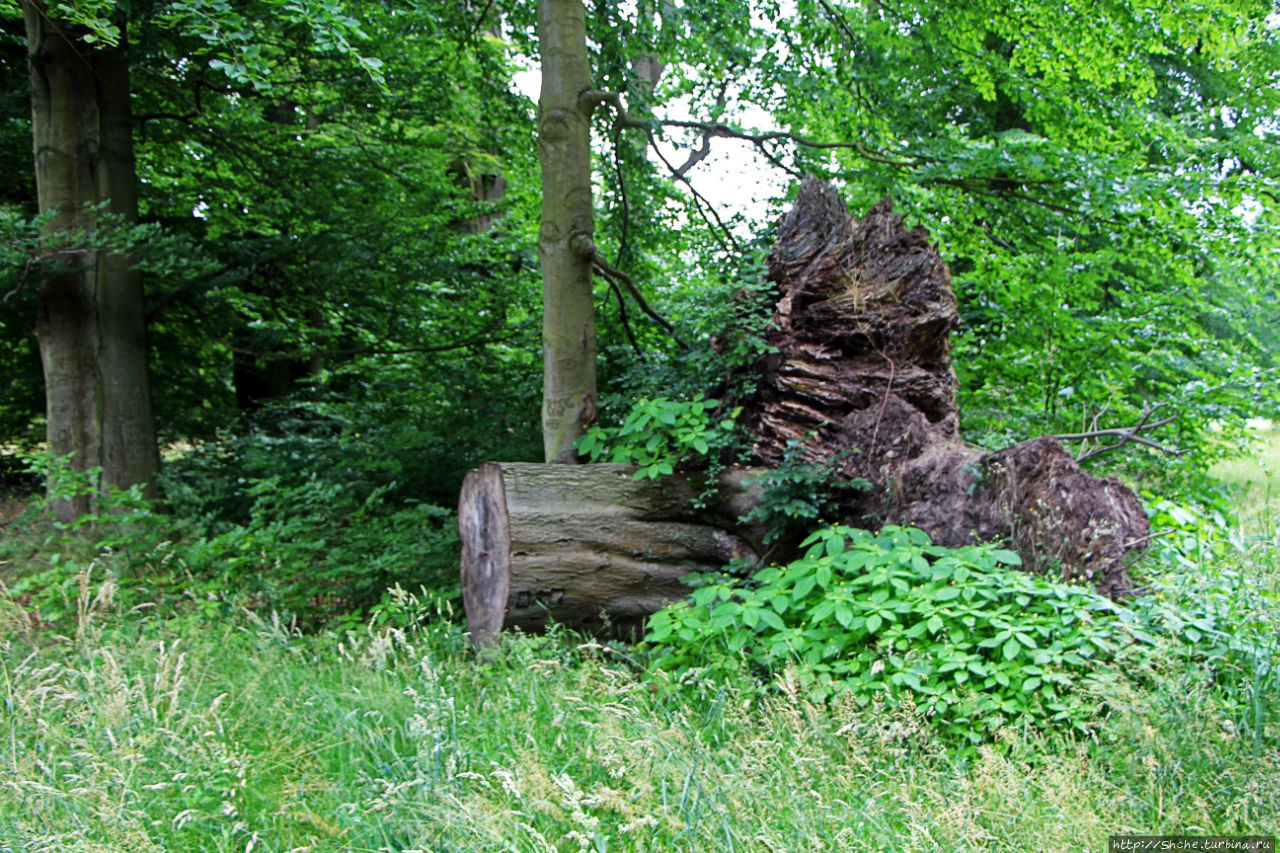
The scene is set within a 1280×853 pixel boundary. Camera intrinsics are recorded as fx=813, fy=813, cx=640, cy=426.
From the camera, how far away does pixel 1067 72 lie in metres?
6.81

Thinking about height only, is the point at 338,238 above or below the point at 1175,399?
above

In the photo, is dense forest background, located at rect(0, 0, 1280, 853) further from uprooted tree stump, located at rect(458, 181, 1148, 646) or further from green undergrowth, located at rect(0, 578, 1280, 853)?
uprooted tree stump, located at rect(458, 181, 1148, 646)

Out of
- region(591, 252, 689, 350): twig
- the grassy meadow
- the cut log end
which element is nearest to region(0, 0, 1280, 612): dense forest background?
region(591, 252, 689, 350): twig

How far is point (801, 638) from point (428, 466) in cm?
468

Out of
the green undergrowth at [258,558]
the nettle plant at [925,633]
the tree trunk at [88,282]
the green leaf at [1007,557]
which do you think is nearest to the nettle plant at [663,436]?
the nettle plant at [925,633]

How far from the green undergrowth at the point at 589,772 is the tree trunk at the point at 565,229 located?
2.54 m

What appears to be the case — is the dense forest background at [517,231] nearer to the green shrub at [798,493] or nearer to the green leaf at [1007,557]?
the green shrub at [798,493]

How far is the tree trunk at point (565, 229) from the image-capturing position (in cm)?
583

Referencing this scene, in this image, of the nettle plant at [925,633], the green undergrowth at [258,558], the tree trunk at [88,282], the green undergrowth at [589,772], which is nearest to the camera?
the green undergrowth at [589,772]

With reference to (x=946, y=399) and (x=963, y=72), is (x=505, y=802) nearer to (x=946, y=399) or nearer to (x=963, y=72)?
(x=946, y=399)

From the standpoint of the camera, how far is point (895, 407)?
4980 mm

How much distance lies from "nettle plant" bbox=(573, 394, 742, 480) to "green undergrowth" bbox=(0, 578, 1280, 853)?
1626mm

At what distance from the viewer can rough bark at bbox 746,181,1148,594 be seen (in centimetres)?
405

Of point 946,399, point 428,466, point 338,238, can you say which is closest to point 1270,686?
point 946,399
